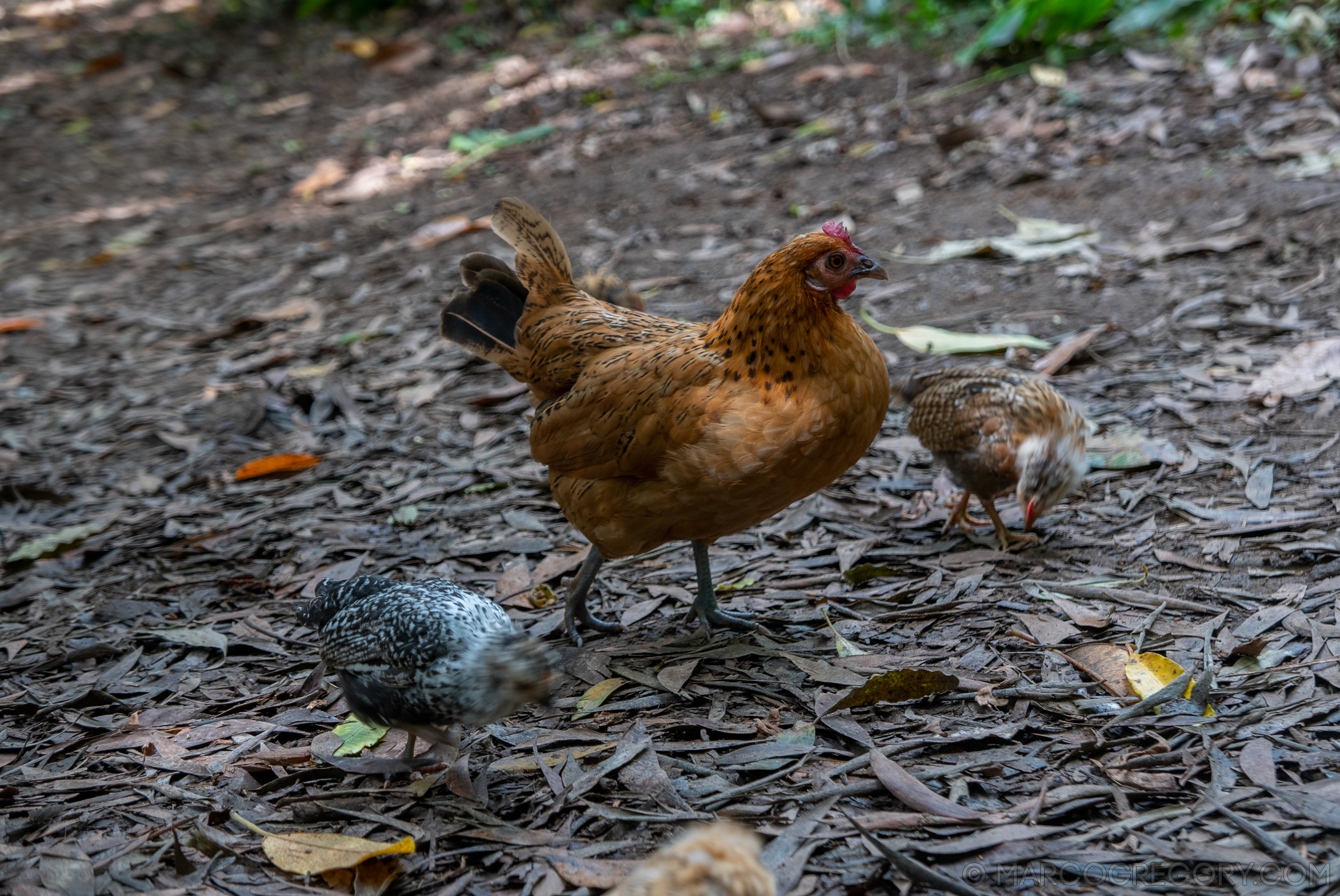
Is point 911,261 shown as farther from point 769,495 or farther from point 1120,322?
point 769,495

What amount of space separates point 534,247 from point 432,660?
2.14 m

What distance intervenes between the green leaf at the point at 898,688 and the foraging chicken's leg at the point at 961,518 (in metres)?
1.36

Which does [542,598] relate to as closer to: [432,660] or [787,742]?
[432,660]

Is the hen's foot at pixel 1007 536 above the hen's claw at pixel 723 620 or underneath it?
underneath

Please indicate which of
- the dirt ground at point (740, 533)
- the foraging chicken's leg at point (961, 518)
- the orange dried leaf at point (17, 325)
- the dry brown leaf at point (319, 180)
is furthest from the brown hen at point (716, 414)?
the dry brown leaf at point (319, 180)

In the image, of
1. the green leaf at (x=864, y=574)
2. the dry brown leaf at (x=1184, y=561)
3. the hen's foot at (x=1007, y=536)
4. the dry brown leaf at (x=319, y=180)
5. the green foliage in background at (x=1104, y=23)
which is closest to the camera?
the dry brown leaf at (x=1184, y=561)

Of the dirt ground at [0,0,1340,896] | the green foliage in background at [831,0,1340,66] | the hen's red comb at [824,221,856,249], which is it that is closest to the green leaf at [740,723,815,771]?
the dirt ground at [0,0,1340,896]

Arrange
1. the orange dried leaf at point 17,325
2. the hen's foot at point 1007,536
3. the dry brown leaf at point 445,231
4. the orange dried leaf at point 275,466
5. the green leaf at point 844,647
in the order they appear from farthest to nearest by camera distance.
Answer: the dry brown leaf at point 445,231 < the orange dried leaf at point 17,325 < the orange dried leaf at point 275,466 < the hen's foot at point 1007,536 < the green leaf at point 844,647

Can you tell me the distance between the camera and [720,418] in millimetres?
3553

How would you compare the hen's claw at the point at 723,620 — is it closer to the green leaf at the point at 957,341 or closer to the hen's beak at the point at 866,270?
the hen's beak at the point at 866,270

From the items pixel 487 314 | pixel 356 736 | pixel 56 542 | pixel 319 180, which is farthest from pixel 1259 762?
pixel 319 180

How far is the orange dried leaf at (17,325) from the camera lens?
8.37 metres

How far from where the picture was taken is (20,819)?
312 cm

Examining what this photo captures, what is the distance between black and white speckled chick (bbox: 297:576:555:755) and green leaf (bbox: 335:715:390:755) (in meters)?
0.24
